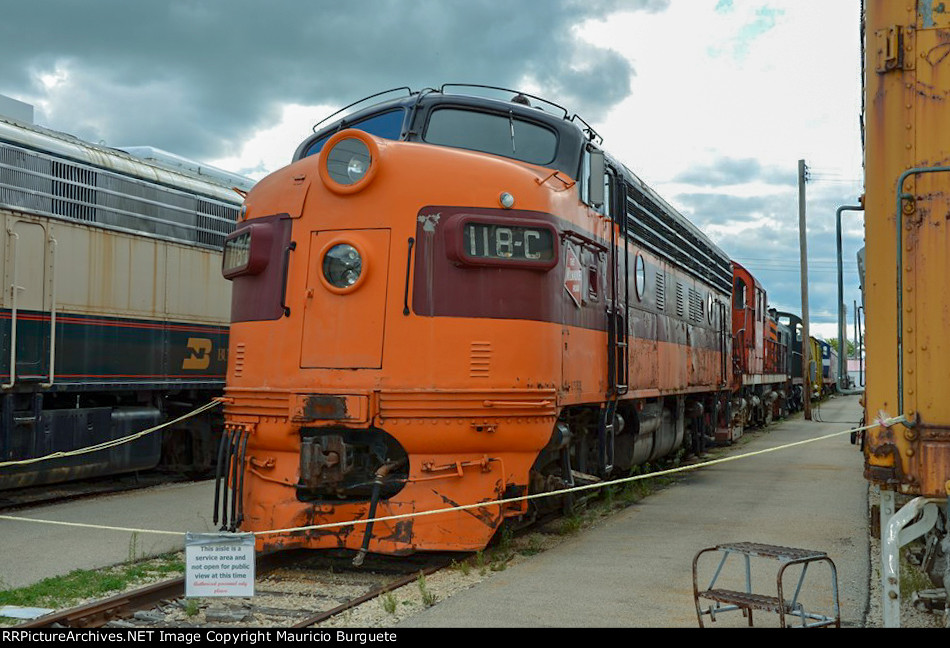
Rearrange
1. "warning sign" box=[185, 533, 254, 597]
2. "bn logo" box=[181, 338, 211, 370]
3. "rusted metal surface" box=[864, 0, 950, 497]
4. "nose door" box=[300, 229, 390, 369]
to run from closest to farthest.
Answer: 1. "rusted metal surface" box=[864, 0, 950, 497]
2. "warning sign" box=[185, 533, 254, 597]
3. "nose door" box=[300, 229, 390, 369]
4. "bn logo" box=[181, 338, 211, 370]

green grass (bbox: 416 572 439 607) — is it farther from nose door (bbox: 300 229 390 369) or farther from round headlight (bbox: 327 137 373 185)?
round headlight (bbox: 327 137 373 185)

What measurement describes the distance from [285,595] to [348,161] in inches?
126

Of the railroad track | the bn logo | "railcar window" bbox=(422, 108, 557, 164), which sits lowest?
the railroad track

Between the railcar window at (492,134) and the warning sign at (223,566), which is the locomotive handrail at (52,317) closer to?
the railcar window at (492,134)

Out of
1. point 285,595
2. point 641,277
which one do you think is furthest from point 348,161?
point 641,277

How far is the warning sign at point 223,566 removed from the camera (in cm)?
520

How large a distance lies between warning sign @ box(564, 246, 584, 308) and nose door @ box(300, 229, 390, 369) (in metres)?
1.54

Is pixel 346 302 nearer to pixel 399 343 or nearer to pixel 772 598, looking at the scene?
pixel 399 343

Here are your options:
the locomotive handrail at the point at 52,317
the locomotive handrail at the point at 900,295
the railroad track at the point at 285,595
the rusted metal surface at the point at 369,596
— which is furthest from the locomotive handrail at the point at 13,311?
the locomotive handrail at the point at 900,295

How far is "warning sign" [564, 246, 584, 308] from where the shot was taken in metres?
7.62

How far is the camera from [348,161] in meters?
7.20

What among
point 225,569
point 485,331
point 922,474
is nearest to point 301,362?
point 485,331

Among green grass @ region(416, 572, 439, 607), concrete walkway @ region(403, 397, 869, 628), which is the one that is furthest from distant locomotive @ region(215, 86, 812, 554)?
concrete walkway @ region(403, 397, 869, 628)
